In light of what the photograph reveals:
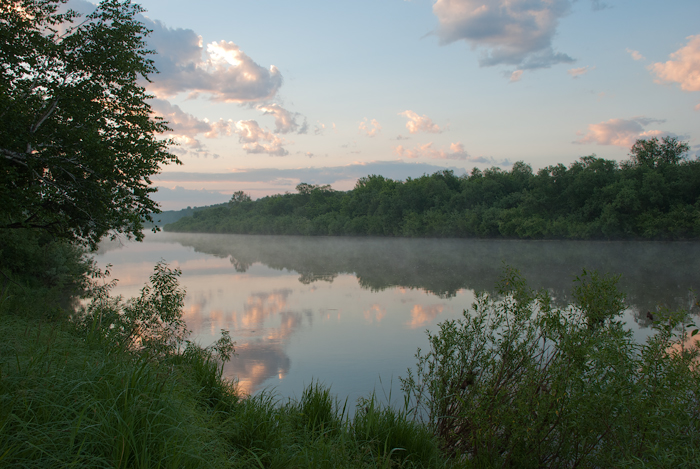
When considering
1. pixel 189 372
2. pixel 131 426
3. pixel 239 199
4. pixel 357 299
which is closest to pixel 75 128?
pixel 189 372

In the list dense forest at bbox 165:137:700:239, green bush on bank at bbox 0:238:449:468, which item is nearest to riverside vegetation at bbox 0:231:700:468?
green bush on bank at bbox 0:238:449:468

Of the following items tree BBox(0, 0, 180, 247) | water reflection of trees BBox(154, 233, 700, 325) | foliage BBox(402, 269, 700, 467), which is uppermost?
tree BBox(0, 0, 180, 247)

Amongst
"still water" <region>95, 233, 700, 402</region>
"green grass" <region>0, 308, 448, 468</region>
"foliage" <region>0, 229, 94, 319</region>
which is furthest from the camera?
"foliage" <region>0, 229, 94, 319</region>

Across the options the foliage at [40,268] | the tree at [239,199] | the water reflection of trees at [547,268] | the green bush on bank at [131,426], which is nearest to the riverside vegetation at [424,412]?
the green bush on bank at [131,426]

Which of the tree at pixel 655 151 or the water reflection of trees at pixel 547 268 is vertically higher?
the tree at pixel 655 151

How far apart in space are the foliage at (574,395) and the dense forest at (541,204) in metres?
48.6

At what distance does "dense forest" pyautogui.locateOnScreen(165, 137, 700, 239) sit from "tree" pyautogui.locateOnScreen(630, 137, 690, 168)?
0.34 ft

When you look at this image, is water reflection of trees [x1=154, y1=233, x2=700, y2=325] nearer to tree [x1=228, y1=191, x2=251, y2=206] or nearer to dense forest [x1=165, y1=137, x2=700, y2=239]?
dense forest [x1=165, y1=137, x2=700, y2=239]

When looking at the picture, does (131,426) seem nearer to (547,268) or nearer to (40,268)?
(40,268)

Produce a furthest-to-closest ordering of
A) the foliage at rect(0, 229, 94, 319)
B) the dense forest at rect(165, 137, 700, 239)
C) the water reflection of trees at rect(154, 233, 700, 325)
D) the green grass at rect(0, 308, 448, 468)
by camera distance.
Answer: the dense forest at rect(165, 137, 700, 239), the water reflection of trees at rect(154, 233, 700, 325), the foliage at rect(0, 229, 94, 319), the green grass at rect(0, 308, 448, 468)

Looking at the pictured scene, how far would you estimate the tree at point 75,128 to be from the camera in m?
9.13

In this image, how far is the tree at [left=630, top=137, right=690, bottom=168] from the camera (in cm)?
5503

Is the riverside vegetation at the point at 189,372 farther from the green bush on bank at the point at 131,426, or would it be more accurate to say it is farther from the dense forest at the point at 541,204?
the dense forest at the point at 541,204

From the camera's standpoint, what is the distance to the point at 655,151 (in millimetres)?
56406
